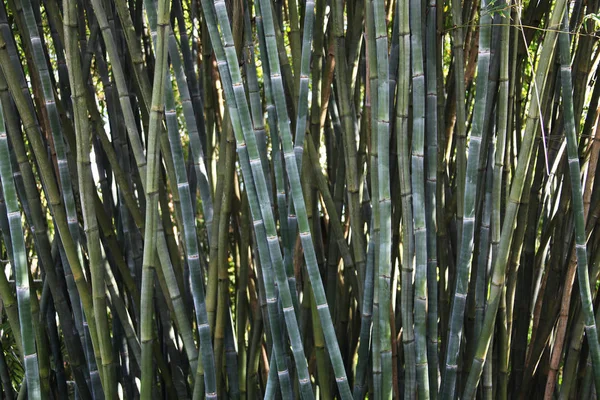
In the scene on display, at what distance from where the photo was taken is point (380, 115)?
1175 mm

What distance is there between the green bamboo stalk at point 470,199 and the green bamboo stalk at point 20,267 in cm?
79

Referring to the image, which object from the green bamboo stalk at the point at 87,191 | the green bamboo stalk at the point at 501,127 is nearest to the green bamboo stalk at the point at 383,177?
the green bamboo stalk at the point at 501,127

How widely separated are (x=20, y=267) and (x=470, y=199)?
83 centimetres

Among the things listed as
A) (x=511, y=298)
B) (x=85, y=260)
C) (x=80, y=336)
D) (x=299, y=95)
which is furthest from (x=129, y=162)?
(x=511, y=298)

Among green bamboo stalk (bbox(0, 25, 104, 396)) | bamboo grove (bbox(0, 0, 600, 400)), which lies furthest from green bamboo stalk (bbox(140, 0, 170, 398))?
green bamboo stalk (bbox(0, 25, 104, 396))

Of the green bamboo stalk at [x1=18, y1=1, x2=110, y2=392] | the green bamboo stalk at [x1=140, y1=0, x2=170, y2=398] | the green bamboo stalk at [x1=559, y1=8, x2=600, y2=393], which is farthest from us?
the green bamboo stalk at [x1=18, y1=1, x2=110, y2=392]

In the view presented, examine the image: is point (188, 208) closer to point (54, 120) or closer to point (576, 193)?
point (54, 120)

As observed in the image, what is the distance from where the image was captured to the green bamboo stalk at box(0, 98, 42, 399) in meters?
1.24

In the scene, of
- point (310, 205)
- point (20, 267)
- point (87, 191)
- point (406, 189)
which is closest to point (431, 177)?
point (406, 189)

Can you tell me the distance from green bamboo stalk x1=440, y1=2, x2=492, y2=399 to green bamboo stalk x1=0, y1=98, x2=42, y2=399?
789 millimetres

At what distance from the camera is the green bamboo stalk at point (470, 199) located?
1188 millimetres

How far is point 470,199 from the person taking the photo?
4.04ft

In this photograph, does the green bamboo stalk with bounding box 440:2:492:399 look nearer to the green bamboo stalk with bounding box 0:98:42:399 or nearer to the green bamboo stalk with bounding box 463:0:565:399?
the green bamboo stalk with bounding box 463:0:565:399

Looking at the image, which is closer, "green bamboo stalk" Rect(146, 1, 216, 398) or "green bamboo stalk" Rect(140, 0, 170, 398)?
"green bamboo stalk" Rect(140, 0, 170, 398)
